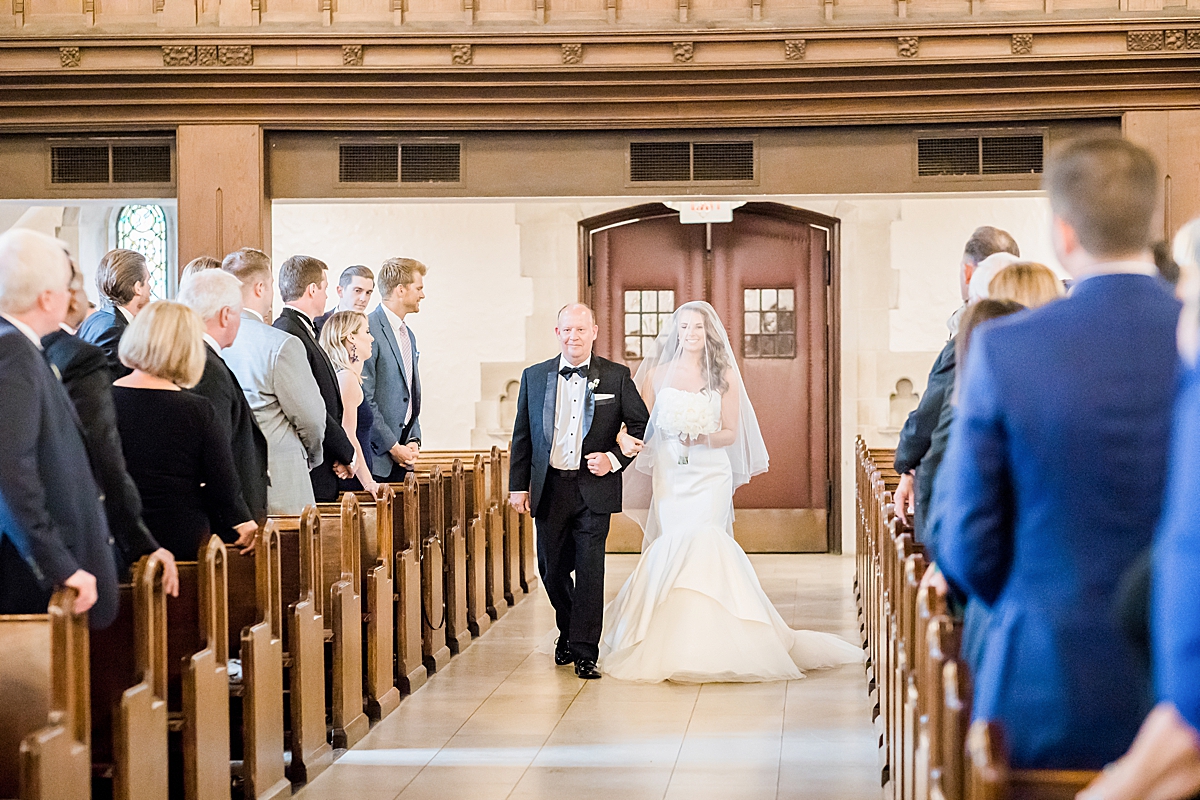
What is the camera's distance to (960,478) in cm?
203

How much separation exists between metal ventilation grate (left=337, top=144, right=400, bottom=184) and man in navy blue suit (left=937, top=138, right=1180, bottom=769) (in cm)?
687

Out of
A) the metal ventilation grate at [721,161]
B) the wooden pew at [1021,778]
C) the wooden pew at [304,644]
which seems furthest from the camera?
the metal ventilation grate at [721,161]

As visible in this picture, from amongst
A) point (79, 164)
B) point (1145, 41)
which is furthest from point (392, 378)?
point (1145, 41)

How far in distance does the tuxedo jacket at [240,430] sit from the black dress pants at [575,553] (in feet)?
5.74

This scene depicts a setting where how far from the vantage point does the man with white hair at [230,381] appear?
4379mm

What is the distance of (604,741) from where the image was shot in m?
4.95

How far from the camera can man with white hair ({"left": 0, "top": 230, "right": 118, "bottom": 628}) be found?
3.05 m

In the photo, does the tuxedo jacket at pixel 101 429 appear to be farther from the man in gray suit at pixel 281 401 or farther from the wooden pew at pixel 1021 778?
the wooden pew at pixel 1021 778

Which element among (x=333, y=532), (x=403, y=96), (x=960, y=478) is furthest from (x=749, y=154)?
(x=960, y=478)

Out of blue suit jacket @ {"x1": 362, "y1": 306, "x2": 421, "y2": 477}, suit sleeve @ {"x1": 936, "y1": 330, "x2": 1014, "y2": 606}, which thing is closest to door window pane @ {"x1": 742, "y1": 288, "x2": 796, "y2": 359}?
blue suit jacket @ {"x1": 362, "y1": 306, "x2": 421, "y2": 477}

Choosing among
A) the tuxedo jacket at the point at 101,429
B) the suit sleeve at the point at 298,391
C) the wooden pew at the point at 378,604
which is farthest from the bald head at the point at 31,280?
the wooden pew at the point at 378,604

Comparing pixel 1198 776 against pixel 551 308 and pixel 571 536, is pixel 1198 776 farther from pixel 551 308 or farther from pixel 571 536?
pixel 551 308

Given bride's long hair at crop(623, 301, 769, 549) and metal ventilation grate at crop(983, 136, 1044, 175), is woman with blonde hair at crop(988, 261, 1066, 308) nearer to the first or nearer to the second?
bride's long hair at crop(623, 301, 769, 549)

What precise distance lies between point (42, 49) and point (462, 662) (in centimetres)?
478
